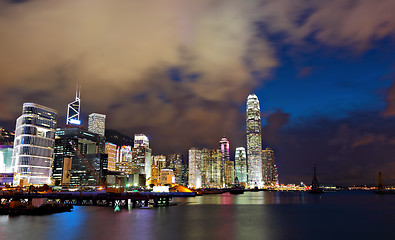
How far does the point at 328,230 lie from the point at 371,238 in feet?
29.9

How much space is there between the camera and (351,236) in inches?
2350

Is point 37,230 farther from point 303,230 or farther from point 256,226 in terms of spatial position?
point 303,230

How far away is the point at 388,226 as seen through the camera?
241 feet

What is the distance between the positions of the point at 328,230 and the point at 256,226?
1457cm

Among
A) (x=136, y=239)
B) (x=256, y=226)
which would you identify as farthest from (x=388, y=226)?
(x=136, y=239)

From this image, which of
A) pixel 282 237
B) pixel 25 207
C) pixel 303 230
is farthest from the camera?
pixel 25 207

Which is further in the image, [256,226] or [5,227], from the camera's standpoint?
[256,226]

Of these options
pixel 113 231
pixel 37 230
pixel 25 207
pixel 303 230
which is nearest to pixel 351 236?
pixel 303 230

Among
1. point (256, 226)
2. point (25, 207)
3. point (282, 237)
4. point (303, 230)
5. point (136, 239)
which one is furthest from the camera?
point (25, 207)

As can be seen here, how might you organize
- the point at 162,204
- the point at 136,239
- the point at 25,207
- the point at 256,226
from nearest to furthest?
1. the point at 136,239
2. the point at 256,226
3. the point at 25,207
4. the point at 162,204

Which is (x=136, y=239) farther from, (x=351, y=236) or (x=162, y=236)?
(x=351, y=236)

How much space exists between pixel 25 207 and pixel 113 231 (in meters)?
38.4

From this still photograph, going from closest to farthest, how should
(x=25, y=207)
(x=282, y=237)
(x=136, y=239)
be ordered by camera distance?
(x=136, y=239)
(x=282, y=237)
(x=25, y=207)

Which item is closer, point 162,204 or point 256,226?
point 256,226
